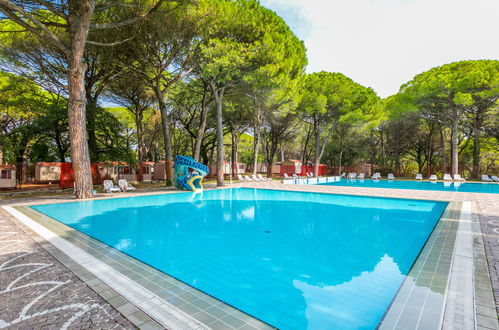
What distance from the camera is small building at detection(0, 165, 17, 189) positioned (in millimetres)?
15641

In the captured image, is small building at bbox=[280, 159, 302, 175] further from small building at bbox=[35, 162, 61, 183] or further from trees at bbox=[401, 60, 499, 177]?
small building at bbox=[35, 162, 61, 183]

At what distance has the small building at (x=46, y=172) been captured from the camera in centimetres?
2105

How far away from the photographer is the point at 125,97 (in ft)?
68.1

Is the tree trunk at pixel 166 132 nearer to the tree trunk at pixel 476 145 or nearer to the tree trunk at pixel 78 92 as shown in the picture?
the tree trunk at pixel 78 92

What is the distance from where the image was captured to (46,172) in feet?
70.3

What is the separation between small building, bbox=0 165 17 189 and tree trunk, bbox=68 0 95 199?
9420 millimetres

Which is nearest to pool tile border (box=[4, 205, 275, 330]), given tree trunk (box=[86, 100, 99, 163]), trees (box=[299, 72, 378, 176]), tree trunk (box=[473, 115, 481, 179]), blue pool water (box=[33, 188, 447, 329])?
blue pool water (box=[33, 188, 447, 329])

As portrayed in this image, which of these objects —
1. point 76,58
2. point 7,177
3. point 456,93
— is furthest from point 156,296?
point 456,93

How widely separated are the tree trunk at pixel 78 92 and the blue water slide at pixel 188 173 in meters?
4.66

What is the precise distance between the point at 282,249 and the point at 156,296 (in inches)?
107

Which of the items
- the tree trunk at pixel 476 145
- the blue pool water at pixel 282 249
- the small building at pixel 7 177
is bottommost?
the blue pool water at pixel 282 249

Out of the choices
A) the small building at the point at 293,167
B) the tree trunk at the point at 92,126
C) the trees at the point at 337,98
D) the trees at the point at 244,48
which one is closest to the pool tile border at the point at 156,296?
the trees at the point at 244,48

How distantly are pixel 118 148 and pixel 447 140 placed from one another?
34.9m

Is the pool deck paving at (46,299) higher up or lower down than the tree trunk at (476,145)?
lower down
